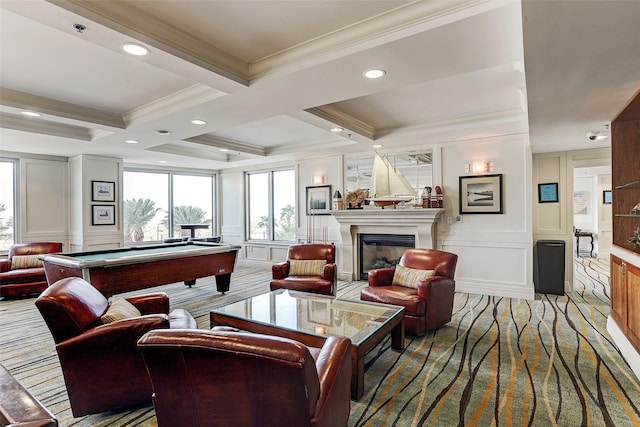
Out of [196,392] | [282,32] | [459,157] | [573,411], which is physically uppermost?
[282,32]

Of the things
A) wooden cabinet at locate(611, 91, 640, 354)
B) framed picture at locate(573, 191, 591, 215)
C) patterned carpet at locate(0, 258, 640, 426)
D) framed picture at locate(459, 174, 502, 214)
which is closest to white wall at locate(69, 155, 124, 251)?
patterned carpet at locate(0, 258, 640, 426)

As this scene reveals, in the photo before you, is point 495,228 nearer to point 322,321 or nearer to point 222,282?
point 322,321

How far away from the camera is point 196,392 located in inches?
54.4

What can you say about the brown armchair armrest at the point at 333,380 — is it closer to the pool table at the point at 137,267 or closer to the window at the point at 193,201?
the pool table at the point at 137,267

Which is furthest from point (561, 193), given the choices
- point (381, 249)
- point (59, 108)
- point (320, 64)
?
point (59, 108)

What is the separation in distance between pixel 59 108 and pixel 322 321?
152 inches

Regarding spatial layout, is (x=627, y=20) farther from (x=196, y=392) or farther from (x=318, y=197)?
(x=318, y=197)

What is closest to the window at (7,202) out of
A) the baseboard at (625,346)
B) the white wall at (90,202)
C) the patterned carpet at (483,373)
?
the white wall at (90,202)

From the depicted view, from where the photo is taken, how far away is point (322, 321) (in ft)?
9.29

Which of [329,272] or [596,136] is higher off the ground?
[596,136]

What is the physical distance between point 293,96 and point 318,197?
380 centimetres

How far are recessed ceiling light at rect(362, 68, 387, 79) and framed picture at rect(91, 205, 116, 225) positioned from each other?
6002 millimetres

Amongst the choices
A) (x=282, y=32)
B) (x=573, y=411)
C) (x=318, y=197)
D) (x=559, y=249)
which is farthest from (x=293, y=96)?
(x=559, y=249)

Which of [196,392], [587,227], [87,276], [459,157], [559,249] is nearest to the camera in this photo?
[196,392]
